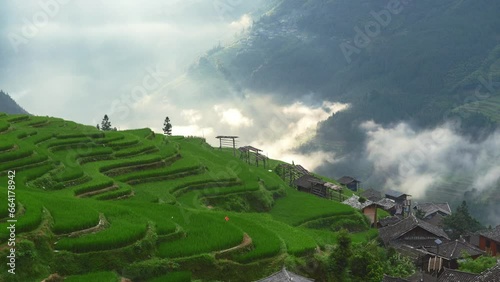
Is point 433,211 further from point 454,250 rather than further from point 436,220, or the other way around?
point 454,250

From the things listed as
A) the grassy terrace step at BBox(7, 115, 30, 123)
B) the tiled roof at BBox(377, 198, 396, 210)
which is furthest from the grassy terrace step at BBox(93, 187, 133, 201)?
the tiled roof at BBox(377, 198, 396, 210)

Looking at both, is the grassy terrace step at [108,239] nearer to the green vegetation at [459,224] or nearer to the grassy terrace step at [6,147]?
the grassy terrace step at [6,147]

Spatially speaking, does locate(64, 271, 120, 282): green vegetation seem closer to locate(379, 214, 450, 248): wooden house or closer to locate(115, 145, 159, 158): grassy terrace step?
locate(115, 145, 159, 158): grassy terrace step

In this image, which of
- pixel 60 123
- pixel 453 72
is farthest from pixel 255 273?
pixel 453 72

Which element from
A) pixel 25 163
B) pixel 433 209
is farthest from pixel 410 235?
pixel 25 163

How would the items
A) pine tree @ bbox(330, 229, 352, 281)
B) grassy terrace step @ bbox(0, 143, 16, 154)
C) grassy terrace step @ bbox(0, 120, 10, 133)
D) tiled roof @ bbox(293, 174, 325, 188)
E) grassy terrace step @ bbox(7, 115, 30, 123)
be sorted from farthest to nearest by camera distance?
tiled roof @ bbox(293, 174, 325, 188)
grassy terrace step @ bbox(7, 115, 30, 123)
grassy terrace step @ bbox(0, 120, 10, 133)
grassy terrace step @ bbox(0, 143, 16, 154)
pine tree @ bbox(330, 229, 352, 281)

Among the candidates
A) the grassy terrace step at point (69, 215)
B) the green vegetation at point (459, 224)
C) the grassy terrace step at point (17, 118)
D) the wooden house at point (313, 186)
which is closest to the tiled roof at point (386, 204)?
the green vegetation at point (459, 224)
